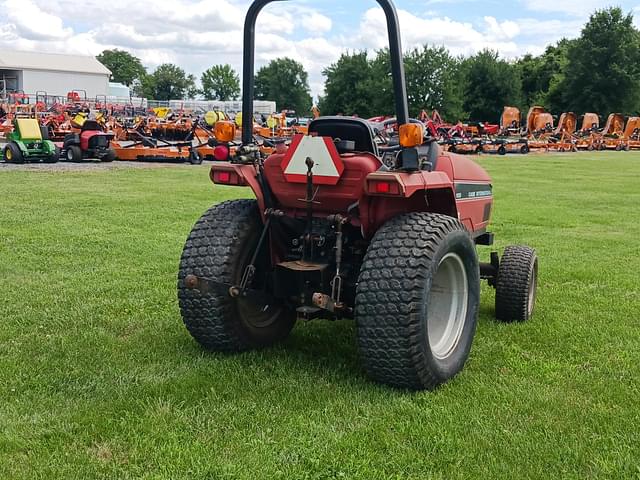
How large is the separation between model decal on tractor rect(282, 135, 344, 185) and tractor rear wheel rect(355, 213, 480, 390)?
432 mm

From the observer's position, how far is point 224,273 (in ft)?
13.6

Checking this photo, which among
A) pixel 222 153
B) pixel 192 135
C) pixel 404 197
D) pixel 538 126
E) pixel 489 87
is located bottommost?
pixel 192 135

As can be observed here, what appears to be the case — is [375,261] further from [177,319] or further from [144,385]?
[177,319]

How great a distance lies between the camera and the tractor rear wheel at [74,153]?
1952 centimetres

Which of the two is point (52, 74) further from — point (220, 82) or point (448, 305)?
point (448, 305)

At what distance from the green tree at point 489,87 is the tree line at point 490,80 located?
83mm

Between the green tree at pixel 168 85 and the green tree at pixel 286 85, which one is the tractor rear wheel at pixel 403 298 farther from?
the green tree at pixel 168 85

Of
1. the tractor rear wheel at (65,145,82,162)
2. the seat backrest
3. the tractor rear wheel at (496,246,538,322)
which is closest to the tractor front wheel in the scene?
the seat backrest

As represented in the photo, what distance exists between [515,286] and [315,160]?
6.89 feet

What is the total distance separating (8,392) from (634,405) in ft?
11.1

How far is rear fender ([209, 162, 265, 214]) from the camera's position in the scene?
4.21 m

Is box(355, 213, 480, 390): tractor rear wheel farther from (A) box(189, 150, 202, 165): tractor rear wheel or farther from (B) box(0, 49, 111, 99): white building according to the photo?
(B) box(0, 49, 111, 99): white building

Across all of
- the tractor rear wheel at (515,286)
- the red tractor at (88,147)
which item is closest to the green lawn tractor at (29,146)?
the red tractor at (88,147)

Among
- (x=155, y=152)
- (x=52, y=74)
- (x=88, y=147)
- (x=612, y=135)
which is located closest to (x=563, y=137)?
(x=612, y=135)
